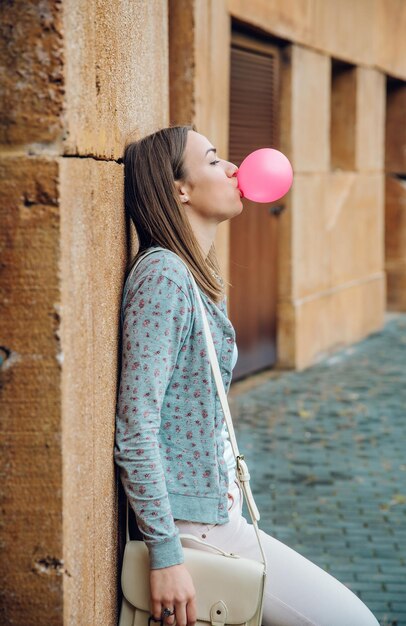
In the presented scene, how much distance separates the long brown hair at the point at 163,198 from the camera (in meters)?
2.72

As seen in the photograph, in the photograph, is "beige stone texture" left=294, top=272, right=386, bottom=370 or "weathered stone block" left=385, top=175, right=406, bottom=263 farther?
"weathered stone block" left=385, top=175, right=406, bottom=263

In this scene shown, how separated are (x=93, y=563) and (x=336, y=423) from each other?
18.1ft

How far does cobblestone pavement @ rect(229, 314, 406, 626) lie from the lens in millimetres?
4809

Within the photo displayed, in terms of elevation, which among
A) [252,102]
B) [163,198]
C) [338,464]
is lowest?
[338,464]

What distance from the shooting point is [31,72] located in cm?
194

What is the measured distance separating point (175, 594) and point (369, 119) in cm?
1061

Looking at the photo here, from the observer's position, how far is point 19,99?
1947 mm

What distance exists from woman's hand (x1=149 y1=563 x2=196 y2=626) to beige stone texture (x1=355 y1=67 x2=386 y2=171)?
10060mm

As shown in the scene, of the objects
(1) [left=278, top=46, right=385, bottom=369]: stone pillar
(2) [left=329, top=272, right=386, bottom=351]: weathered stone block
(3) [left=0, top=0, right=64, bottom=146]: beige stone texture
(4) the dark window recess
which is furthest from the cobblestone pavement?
(3) [left=0, top=0, right=64, bottom=146]: beige stone texture

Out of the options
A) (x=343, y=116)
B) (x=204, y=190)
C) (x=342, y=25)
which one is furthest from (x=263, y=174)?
(x=343, y=116)

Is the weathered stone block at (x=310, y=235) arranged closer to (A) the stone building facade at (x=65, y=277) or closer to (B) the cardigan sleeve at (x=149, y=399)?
(A) the stone building facade at (x=65, y=277)

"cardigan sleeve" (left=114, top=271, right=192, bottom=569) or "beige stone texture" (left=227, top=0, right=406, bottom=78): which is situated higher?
"beige stone texture" (left=227, top=0, right=406, bottom=78)

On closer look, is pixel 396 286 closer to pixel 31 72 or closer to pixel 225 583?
pixel 225 583

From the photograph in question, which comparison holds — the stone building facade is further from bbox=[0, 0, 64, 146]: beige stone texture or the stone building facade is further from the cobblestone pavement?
the cobblestone pavement
